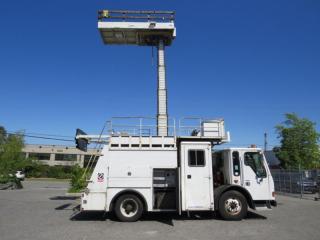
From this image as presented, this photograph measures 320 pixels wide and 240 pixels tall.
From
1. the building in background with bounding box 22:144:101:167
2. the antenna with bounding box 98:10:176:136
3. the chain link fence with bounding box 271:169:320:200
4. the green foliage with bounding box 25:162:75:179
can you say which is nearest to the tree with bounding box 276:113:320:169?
the chain link fence with bounding box 271:169:320:200

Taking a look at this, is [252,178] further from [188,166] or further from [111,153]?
[111,153]

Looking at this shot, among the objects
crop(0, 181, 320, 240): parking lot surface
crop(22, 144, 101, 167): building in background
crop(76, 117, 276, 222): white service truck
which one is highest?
crop(22, 144, 101, 167): building in background

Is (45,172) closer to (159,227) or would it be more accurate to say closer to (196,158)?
(196,158)

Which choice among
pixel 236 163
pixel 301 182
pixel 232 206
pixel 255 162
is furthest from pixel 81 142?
pixel 301 182

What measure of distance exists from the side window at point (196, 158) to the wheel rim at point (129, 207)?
2.51m

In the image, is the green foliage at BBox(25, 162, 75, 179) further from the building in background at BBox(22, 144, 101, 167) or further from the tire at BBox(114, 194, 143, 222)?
the tire at BBox(114, 194, 143, 222)

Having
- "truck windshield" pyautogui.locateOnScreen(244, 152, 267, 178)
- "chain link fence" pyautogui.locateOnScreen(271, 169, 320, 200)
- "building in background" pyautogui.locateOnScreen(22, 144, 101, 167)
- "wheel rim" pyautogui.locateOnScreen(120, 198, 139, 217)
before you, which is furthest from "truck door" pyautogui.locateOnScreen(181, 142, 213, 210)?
"building in background" pyautogui.locateOnScreen(22, 144, 101, 167)

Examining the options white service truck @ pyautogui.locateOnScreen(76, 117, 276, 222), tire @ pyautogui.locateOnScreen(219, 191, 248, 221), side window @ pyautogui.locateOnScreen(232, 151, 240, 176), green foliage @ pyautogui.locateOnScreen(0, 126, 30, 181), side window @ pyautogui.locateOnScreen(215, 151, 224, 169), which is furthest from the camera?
green foliage @ pyautogui.locateOnScreen(0, 126, 30, 181)

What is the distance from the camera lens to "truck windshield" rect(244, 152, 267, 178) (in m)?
11.4

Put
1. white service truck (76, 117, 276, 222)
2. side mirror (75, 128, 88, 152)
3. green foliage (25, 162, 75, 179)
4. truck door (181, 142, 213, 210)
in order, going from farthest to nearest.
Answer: green foliage (25, 162, 75, 179) → side mirror (75, 128, 88, 152) → white service truck (76, 117, 276, 222) → truck door (181, 142, 213, 210)

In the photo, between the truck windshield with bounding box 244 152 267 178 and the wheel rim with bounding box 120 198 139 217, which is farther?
the truck windshield with bounding box 244 152 267 178

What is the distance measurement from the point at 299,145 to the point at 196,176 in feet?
128

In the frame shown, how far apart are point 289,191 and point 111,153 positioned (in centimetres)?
1803

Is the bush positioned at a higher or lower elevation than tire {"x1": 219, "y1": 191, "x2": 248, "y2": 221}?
higher
